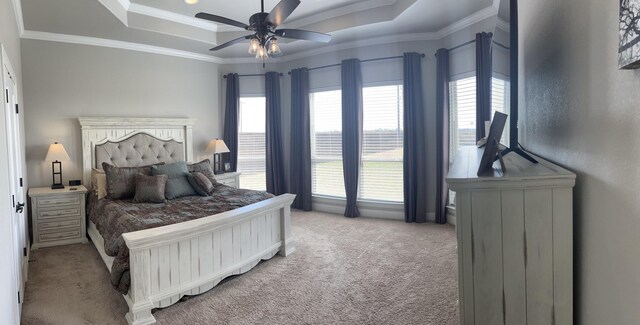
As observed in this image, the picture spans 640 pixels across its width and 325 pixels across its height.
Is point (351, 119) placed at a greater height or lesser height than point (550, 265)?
greater

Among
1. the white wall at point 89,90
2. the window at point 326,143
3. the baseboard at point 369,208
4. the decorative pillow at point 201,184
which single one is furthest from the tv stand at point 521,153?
the white wall at point 89,90

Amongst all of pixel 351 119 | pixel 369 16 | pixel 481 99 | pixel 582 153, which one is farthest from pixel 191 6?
pixel 582 153

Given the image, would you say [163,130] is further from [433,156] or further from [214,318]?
[433,156]

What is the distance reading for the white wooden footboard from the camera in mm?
2520

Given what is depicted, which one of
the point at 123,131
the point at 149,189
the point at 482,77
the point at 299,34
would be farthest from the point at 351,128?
the point at 123,131

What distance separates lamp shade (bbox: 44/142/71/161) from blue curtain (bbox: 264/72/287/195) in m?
2.86

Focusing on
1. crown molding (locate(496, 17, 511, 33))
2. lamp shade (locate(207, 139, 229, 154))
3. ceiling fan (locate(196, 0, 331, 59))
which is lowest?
lamp shade (locate(207, 139, 229, 154))

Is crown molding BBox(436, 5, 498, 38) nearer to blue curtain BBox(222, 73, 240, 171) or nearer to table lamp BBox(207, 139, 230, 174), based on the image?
blue curtain BBox(222, 73, 240, 171)

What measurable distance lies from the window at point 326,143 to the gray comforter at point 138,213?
1828 millimetres

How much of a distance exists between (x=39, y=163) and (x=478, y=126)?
547 cm

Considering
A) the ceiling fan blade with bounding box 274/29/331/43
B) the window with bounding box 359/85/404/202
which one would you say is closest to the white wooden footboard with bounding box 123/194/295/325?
the ceiling fan blade with bounding box 274/29/331/43

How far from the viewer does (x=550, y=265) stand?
129 cm

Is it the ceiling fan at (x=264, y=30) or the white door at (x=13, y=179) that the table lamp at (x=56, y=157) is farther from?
the ceiling fan at (x=264, y=30)

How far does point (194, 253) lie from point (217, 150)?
300cm
